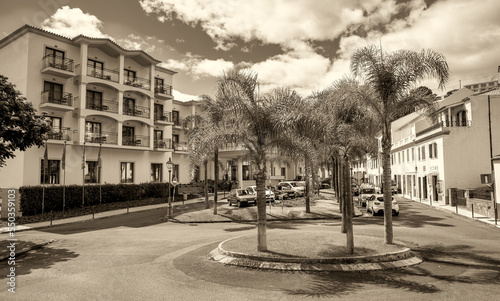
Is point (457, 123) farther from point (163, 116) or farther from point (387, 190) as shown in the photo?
point (163, 116)

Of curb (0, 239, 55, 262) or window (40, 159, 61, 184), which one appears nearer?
curb (0, 239, 55, 262)

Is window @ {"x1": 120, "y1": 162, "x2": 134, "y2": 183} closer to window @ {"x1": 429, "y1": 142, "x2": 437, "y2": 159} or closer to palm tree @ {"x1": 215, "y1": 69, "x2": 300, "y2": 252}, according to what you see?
palm tree @ {"x1": 215, "y1": 69, "x2": 300, "y2": 252}

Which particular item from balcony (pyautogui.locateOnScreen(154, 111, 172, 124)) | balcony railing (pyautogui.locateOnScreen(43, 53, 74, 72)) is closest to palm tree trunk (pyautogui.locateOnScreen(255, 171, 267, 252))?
balcony railing (pyautogui.locateOnScreen(43, 53, 74, 72))

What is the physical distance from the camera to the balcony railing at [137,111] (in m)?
36.6

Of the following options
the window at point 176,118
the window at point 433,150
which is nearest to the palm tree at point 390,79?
the window at point 433,150

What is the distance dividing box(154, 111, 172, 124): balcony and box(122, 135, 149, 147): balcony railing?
363 centimetres

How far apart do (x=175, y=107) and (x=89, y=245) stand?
117 feet

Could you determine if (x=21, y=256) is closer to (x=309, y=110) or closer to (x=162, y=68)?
(x=309, y=110)

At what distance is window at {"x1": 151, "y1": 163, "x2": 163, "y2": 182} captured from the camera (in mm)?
39659

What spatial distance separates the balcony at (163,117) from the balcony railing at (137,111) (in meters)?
2.57

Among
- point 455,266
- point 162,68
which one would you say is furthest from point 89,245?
point 162,68

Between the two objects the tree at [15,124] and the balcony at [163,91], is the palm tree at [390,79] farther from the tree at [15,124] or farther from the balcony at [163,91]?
the balcony at [163,91]

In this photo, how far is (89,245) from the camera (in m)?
14.4

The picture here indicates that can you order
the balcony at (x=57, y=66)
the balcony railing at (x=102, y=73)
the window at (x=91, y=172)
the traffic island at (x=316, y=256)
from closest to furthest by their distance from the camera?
the traffic island at (x=316, y=256) < the balcony at (x=57, y=66) < the window at (x=91, y=172) < the balcony railing at (x=102, y=73)
